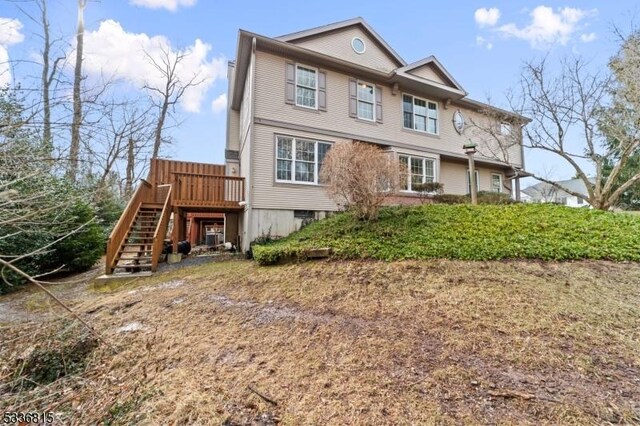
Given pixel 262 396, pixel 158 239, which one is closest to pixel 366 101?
pixel 158 239

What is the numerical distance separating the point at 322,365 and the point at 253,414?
2.60 ft

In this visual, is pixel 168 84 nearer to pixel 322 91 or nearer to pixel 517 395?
pixel 322 91

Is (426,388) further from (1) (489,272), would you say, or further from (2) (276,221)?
(2) (276,221)

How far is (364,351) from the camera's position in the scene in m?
3.07

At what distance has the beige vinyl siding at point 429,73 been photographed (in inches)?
504

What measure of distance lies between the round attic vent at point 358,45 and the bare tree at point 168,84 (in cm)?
1398

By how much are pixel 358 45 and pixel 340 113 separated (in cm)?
320

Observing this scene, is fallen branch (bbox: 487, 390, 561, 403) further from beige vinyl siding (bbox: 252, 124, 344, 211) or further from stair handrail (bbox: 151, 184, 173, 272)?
beige vinyl siding (bbox: 252, 124, 344, 211)

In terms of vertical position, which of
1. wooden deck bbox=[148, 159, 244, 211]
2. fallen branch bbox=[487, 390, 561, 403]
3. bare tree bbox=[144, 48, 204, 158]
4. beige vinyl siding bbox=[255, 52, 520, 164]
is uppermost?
bare tree bbox=[144, 48, 204, 158]

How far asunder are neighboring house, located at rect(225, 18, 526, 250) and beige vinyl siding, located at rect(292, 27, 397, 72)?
43mm

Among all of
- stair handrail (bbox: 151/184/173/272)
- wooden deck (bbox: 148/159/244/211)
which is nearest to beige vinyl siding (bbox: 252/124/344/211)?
wooden deck (bbox: 148/159/244/211)

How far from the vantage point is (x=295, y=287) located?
17.1 ft

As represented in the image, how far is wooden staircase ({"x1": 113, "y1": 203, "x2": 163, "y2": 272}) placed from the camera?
771cm

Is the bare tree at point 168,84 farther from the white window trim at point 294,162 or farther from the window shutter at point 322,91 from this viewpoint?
the window shutter at point 322,91
